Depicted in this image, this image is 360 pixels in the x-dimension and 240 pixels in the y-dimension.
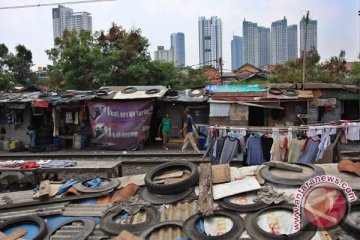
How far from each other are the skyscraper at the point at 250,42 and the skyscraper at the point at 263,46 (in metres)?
0.93

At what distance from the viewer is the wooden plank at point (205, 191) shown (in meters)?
5.77

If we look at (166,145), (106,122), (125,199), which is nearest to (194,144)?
(166,145)

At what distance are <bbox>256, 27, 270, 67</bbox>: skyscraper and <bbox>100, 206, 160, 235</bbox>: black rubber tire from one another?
2843 inches

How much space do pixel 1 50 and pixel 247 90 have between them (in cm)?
2574

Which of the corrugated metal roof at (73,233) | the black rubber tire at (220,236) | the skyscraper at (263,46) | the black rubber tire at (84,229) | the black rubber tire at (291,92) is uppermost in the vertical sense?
the skyscraper at (263,46)

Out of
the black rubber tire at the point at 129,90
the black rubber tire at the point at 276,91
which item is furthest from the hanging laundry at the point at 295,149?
the black rubber tire at the point at 129,90

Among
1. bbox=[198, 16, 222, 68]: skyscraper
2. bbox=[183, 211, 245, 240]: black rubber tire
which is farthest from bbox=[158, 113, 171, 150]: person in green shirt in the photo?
bbox=[198, 16, 222, 68]: skyscraper

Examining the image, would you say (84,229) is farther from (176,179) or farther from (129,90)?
(129,90)

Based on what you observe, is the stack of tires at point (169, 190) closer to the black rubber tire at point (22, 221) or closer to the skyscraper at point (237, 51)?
the black rubber tire at point (22, 221)

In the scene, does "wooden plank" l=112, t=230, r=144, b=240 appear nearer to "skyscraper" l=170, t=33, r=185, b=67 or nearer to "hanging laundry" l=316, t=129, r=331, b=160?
"hanging laundry" l=316, t=129, r=331, b=160

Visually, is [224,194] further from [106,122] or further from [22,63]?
[22,63]

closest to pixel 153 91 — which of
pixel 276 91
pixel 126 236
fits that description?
pixel 276 91

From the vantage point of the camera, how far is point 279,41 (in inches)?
2854

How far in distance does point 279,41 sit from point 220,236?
71.7 m
